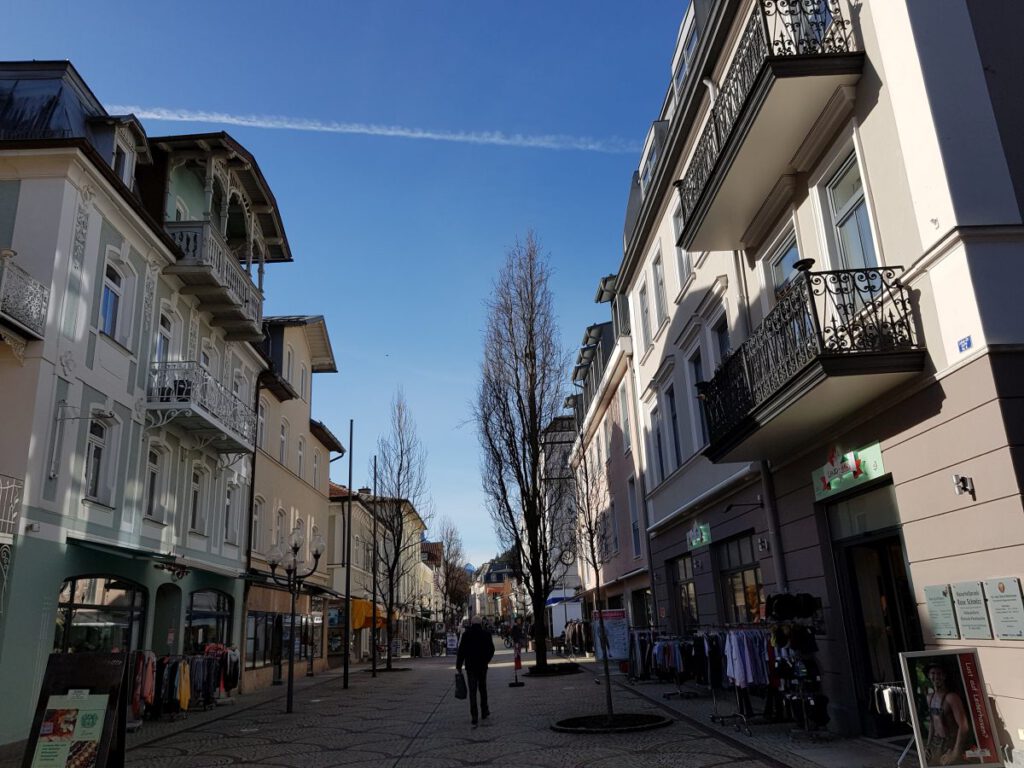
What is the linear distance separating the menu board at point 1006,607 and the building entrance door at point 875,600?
1780 mm

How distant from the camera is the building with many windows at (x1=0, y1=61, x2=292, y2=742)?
40.3 feet

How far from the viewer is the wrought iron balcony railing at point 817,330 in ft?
25.1

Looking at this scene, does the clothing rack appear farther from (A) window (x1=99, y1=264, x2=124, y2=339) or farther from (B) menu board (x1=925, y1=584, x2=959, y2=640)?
(A) window (x1=99, y1=264, x2=124, y2=339)

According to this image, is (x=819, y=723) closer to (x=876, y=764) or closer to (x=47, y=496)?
(x=876, y=764)

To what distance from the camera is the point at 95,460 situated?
48.1 feet

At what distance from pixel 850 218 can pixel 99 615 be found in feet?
47.7

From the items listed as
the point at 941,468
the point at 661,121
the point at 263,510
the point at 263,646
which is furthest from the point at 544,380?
the point at 941,468

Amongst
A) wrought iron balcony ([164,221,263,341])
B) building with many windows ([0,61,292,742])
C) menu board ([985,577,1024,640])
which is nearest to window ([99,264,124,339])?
building with many windows ([0,61,292,742])

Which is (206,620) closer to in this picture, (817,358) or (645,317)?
(645,317)

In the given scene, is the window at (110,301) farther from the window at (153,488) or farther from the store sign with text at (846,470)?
the store sign with text at (846,470)

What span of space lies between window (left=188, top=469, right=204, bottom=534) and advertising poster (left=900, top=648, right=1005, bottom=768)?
1751 cm

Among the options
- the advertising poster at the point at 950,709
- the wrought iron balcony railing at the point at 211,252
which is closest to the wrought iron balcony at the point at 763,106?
the advertising poster at the point at 950,709

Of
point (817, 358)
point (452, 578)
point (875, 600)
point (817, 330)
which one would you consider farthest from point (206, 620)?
point (452, 578)

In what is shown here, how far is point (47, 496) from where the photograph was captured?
1259 centimetres
